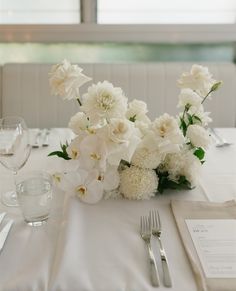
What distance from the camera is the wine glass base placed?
3.49 feet

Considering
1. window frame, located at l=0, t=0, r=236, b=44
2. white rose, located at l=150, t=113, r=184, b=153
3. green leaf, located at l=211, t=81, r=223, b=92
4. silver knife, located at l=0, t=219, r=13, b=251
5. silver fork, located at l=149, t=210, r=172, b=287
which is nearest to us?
silver fork, located at l=149, t=210, r=172, b=287

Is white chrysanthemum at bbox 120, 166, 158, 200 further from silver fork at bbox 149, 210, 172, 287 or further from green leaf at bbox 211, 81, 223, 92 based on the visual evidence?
green leaf at bbox 211, 81, 223, 92

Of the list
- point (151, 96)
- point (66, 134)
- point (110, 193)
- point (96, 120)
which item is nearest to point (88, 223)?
point (110, 193)

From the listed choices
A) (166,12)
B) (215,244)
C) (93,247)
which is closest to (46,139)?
(93,247)

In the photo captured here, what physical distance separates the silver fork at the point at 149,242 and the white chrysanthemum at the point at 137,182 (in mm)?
87

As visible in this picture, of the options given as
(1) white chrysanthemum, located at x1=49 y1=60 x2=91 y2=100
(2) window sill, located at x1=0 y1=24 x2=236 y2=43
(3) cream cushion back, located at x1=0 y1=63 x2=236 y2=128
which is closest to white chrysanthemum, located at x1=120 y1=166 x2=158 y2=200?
(1) white chrysanthemum, located at x1=49 y1=60 x2=91 y2=100

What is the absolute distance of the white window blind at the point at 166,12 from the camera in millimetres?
2426

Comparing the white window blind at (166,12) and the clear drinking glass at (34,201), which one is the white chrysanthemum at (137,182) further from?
the white window blind at (166,12)

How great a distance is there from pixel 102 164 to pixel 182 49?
165 centimetres

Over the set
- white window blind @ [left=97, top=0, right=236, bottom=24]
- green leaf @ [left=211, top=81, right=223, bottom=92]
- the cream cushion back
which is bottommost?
green leaf @ [left=211, top=81, right=223, bottom=92]

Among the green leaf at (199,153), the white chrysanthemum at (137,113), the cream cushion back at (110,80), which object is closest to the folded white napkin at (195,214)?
the green leaf at (199,153)

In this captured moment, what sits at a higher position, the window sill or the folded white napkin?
the window sill

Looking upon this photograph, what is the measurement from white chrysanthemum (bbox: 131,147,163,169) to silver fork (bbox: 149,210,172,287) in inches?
4.5

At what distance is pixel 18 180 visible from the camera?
3.49 feet
